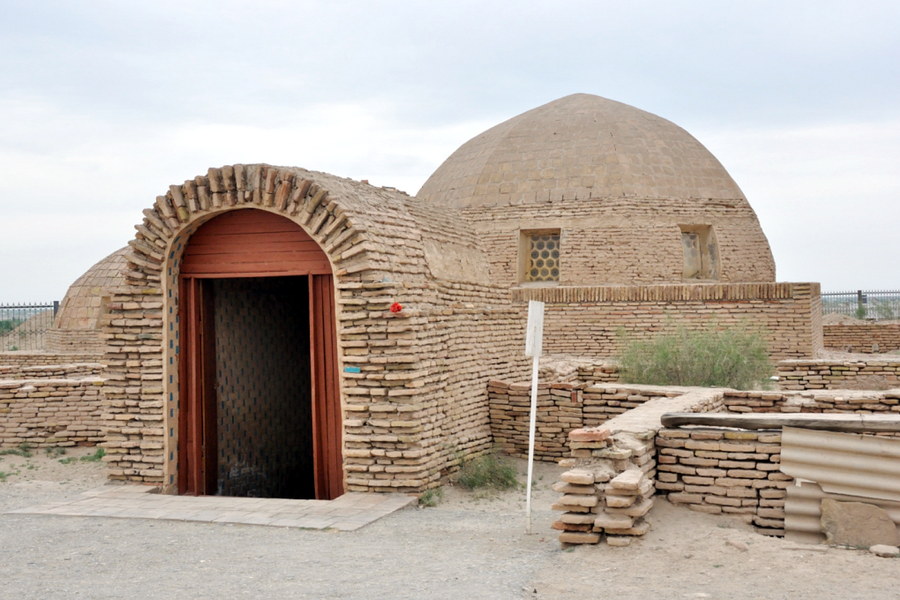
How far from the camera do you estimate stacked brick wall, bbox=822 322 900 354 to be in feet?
74.4

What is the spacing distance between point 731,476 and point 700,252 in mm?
12338

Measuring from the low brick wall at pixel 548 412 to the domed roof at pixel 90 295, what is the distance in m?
13.4

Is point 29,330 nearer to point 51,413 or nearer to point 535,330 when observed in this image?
point 51,413

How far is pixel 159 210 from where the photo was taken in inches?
348

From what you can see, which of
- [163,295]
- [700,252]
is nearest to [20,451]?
[163,295]

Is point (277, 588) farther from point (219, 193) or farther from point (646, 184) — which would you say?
point (646, 184)

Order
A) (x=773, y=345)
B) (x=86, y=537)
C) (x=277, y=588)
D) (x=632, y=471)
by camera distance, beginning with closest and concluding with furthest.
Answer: (x=277, y=588)
(x=632, y=471)
(x=86, y=537)
(x=773, y=345)

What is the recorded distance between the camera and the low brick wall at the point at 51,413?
11.6 meters

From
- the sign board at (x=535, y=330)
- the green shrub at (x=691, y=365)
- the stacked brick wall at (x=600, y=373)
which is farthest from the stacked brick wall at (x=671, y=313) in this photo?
the sign board at (x=535, y=330)

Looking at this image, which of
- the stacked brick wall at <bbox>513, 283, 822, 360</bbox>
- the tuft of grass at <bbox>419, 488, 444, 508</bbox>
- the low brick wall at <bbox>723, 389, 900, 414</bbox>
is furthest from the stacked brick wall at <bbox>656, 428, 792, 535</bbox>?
the stacked brick wall at <bbox>513, 283, 822, 360</bbox>

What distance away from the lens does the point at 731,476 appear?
669 centimetres

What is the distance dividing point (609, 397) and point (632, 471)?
3.84 metres

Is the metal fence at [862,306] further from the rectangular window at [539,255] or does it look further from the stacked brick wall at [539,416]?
the stacked brick wall at [539,416]

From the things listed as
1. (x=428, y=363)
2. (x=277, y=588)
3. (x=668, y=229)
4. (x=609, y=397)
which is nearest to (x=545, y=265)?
(x=668, y=229)
